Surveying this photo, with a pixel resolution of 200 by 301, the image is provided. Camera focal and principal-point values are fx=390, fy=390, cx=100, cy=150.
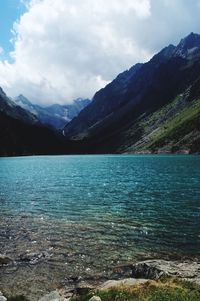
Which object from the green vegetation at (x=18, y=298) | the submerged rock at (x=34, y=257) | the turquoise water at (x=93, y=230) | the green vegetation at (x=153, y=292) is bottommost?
the green vegetation at (x=18, y=298)

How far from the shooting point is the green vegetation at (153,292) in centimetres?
1881

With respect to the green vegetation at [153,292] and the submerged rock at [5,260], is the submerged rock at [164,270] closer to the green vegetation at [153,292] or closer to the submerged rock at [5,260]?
the green vegetation at [153,292]

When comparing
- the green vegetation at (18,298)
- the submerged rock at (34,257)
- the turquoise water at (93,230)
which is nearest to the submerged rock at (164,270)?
the turquoise water at (93,230)

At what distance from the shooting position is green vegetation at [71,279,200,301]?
18812mm

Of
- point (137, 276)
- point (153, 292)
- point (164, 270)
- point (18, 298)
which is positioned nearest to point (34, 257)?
point (18, 298)

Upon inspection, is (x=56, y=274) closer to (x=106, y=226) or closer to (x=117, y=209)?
(x=106, y=226)

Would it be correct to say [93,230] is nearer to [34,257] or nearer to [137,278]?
[34,257]

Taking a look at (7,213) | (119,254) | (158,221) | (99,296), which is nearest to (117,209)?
(158,221)

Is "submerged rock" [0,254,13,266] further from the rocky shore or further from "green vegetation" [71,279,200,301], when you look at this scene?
"green vegetation" [71,279,200,301]

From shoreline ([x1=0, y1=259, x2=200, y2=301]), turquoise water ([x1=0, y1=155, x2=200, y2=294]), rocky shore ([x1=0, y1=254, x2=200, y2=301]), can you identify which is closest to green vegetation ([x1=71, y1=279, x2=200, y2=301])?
shoreline ([x1=0, y1=259, x2=200, y2=301])

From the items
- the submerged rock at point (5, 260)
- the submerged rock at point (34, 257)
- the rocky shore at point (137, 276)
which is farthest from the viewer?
the submerged rock at point (34, 257)

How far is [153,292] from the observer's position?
2017 centimetres

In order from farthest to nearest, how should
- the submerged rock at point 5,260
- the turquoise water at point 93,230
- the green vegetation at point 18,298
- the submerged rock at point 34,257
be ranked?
the submerged rock at point 34,257, the submerged rock at point 5,260, the turquoise water at point 93,230, the green vegetation at point 18,298

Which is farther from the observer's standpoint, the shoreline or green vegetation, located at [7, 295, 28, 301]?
green vegetation, located at [7, 295, 28, 301]
